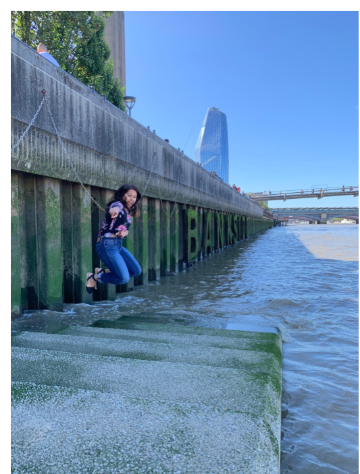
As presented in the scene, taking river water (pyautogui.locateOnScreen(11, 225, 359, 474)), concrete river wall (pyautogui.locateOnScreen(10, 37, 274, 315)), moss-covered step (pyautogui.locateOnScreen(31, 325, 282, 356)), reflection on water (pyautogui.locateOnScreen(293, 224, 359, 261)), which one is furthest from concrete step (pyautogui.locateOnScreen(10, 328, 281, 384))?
→ concrete river wall (pyautogui.locateOnScreen(10, 37, 274, 315))

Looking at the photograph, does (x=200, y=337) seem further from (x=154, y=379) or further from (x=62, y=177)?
(x=62, y=177)

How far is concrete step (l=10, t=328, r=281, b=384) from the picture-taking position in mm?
2893

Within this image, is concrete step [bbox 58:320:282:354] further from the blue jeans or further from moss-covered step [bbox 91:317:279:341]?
the blue jeans

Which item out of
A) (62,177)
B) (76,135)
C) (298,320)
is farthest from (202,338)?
(76,135)

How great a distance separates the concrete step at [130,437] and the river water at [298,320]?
937mm

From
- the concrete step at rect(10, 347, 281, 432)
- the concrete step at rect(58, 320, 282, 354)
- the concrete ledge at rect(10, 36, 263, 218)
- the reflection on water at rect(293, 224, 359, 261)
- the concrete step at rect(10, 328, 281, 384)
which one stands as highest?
the concrete ledge at rect(10, 36, 263, 218)

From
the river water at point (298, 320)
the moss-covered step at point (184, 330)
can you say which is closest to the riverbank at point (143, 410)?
the river water at point (298, 320)

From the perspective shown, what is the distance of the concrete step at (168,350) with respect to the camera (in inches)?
114

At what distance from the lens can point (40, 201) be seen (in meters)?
5.55

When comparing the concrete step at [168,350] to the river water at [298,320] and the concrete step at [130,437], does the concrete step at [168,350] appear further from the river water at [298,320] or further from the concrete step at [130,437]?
the concrete step at [130,437]

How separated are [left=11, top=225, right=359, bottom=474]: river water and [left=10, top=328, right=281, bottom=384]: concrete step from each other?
1.88 ft

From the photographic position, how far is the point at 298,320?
621 cm
